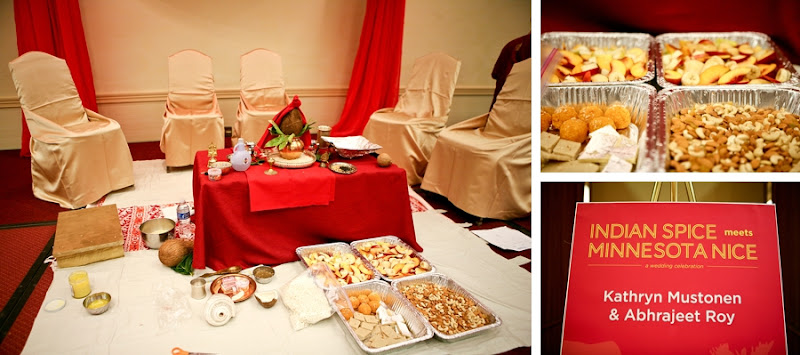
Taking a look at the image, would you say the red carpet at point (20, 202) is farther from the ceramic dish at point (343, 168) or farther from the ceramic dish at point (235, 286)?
the ceramic dish at point (343, 168)

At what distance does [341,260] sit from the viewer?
2.42 metres

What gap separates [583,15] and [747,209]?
0.53m

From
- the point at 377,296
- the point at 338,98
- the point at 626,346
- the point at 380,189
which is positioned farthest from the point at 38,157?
the point at 626,346

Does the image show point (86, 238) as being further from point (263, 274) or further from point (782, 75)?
point (782, 75)

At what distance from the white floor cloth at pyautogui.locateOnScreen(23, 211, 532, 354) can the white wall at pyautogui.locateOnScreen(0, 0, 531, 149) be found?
277cm

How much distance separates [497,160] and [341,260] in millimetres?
1181

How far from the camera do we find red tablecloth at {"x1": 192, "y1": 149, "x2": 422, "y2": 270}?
91.0 inches

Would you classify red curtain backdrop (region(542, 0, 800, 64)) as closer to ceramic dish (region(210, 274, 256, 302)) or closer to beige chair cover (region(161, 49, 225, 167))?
ceramic dish (region(210, 274, 256, 302))

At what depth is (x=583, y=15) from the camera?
3.30ft

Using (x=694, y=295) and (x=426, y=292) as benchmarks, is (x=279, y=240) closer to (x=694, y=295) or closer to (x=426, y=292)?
(x=426, y=292)

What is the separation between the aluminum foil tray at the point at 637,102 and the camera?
0.88 m

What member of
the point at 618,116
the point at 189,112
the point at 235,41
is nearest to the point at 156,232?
the point at 189,112

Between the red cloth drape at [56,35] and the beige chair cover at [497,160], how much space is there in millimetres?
3025

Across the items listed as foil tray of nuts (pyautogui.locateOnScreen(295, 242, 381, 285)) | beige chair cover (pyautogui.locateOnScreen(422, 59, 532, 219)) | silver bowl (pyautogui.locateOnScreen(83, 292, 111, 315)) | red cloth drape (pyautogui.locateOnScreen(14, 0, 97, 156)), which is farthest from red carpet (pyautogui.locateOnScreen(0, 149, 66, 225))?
beige chair cover (pyautogui.locateOnScreen(422, 59, 532, 219))
